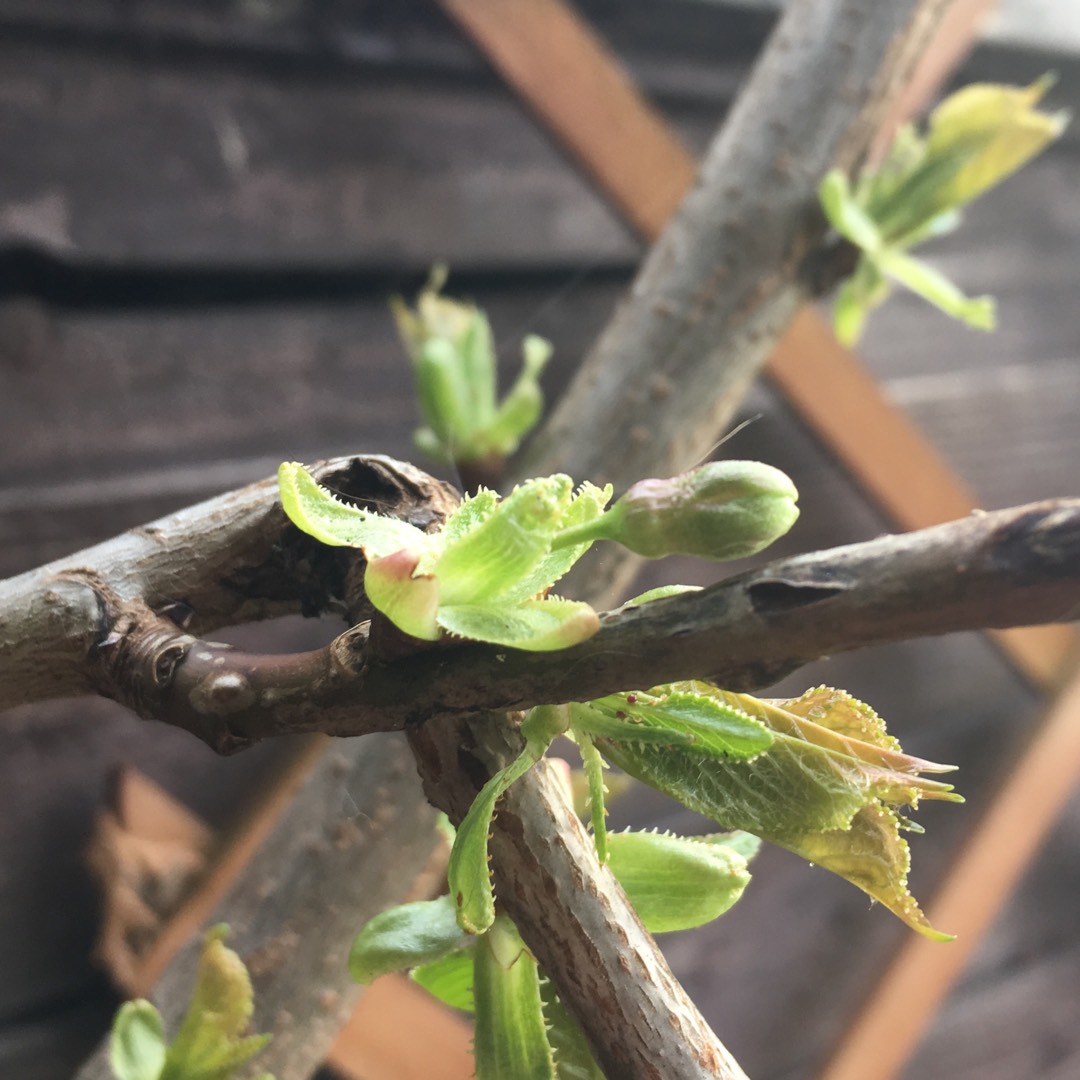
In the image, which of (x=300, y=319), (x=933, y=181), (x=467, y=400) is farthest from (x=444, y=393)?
(x=933, y=181)

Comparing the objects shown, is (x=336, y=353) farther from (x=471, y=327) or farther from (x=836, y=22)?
(x=836, y=22)

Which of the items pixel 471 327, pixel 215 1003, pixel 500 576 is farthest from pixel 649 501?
pixel 471 327

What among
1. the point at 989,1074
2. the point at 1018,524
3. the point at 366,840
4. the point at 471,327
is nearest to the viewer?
the point at 1018,524

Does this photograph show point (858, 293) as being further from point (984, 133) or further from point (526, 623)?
point (526, 623)

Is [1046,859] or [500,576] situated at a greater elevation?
[500,576]

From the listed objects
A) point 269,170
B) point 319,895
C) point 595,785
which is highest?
point 595,785
